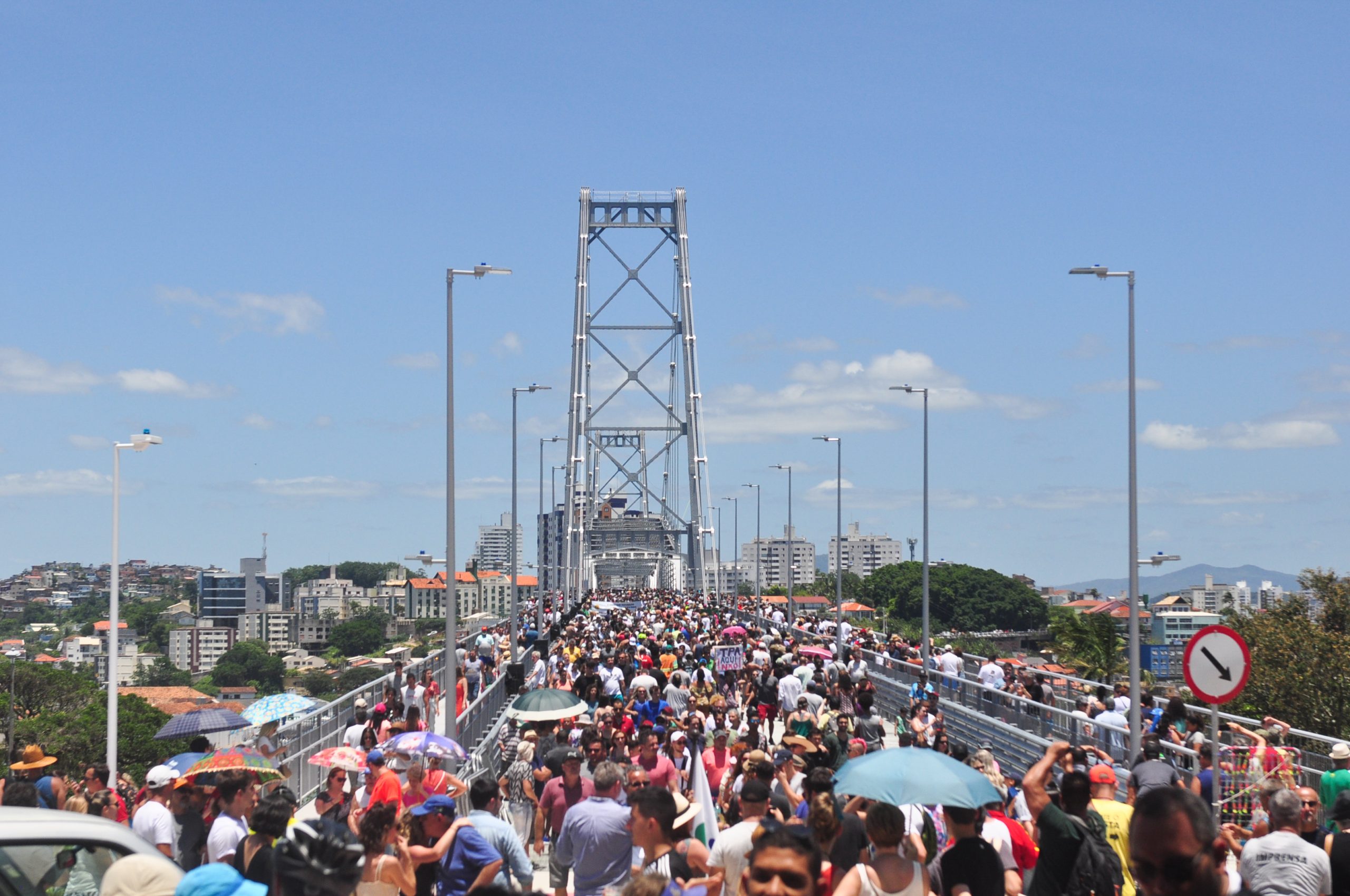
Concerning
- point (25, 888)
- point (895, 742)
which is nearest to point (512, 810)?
point (25, 888)

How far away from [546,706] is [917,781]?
24.5 feet

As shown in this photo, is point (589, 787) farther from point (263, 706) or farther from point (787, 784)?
point (263, 706)

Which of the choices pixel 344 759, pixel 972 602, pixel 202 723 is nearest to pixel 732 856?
pixel 344 759

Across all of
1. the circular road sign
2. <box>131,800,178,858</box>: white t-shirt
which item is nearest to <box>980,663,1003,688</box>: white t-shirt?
the circular road sign

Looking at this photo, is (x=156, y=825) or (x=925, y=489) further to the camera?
(x=925, y=489)

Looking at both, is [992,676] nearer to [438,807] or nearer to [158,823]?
[158,823]

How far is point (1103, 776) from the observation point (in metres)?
7.65

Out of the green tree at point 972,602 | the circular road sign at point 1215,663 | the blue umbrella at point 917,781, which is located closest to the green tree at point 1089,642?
the circular road sign at point 1215,663

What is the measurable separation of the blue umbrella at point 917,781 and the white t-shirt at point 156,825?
385cm

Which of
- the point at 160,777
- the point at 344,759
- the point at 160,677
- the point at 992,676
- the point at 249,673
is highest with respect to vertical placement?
the point at 160,777

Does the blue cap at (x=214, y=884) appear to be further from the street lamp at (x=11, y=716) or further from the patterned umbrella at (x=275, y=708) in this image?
the street lamp at (x=11, y=716)

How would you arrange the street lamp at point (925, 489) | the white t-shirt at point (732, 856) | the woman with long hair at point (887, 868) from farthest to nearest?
the street lamp at point (925, 489) < the white t-shirt at point (732, 856) < the woman with long hair at point (887, 868)

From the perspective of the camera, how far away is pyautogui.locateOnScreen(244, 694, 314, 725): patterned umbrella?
48.4 feet

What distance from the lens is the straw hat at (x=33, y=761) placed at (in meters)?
9.97
